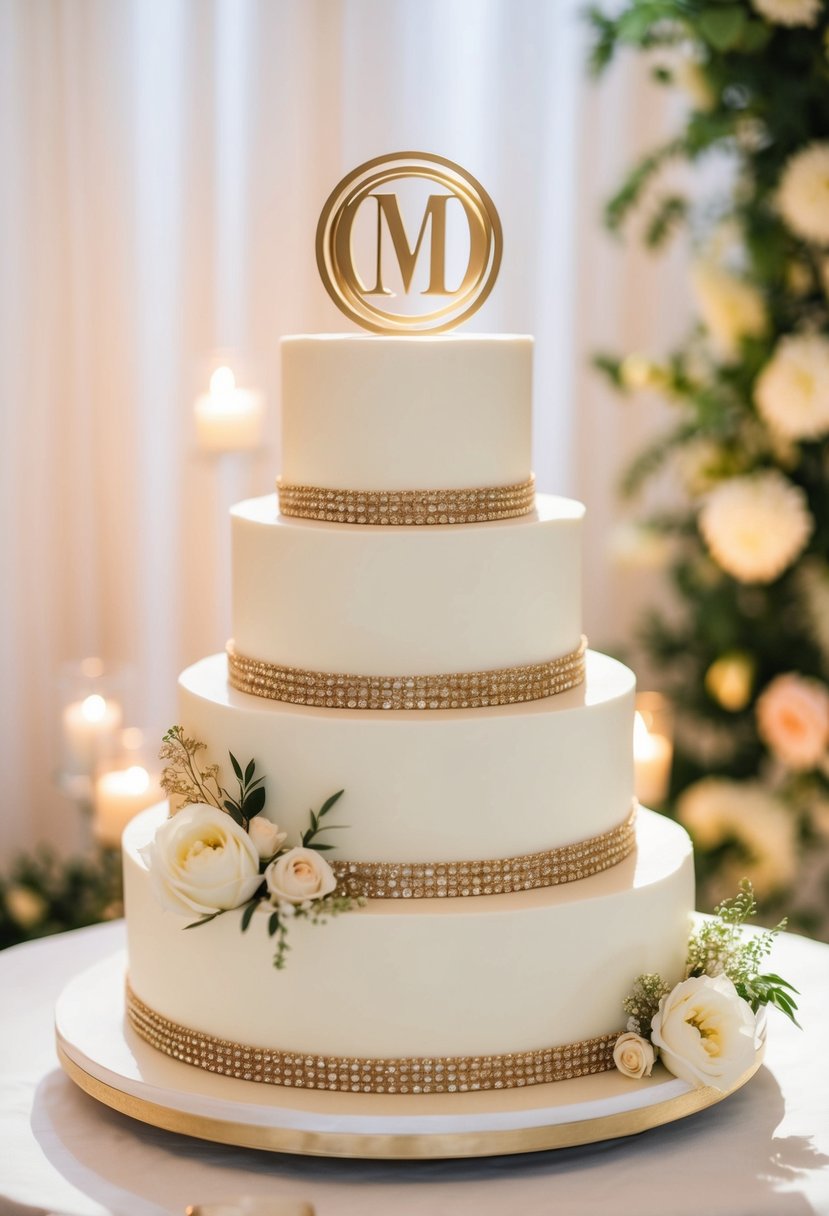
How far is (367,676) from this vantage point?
1.80 m

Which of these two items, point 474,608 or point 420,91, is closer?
point 474,608

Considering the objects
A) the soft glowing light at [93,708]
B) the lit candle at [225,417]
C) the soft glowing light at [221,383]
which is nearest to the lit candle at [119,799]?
the soft glowing light at [93,708]

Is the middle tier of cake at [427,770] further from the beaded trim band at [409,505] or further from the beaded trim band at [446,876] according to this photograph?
the beaded trim band at [409,505]

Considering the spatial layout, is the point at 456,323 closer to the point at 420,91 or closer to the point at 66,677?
the point at 66,677

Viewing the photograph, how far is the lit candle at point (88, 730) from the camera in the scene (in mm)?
3553

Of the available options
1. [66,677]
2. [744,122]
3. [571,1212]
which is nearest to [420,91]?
[744,122]

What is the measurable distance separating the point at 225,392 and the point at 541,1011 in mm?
2421

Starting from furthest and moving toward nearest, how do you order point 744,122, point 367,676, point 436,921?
point 744,122 → point 367,676 → point 436,921

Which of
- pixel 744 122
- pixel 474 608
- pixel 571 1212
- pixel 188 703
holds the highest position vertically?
pixel 744 122

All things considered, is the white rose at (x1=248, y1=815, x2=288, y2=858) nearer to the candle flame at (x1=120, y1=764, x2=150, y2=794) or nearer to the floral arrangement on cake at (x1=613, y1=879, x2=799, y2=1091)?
the floral arrangement on cake at (x1=613, y1=879, x2=799, y2=1091)

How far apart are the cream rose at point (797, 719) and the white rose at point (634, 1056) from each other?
1621 mm

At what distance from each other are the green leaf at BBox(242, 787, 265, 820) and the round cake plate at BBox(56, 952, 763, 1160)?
324 millimetres

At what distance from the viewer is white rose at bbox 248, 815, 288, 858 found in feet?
5.66

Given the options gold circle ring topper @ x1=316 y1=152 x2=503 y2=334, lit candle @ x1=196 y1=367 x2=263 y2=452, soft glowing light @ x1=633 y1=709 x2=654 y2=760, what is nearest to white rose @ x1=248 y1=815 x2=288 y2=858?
gold circle ring topper @ x1=316 y1=152 x2=503 y2=334
